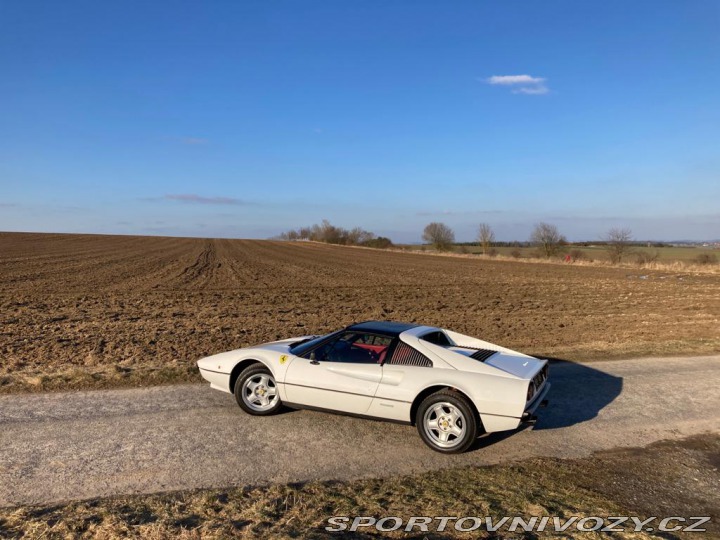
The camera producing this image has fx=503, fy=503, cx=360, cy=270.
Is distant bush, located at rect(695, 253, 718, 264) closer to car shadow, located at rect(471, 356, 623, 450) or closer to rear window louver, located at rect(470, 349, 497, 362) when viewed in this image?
car shadow, located at rect(471, 356, 623, 450)

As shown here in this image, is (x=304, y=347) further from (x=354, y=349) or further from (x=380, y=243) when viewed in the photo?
(x=380, y=243)

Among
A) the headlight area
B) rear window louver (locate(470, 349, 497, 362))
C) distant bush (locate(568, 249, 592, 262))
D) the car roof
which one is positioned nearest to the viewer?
the headlight area

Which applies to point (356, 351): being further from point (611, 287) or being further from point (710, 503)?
point (611, 287)

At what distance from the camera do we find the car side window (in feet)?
18.6

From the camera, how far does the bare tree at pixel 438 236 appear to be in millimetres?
87688

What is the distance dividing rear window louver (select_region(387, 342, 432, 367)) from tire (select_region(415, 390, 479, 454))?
0.36m

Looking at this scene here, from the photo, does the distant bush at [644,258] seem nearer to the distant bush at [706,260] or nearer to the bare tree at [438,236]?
the distant bush at [706,260]

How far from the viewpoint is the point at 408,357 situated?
5.43 meters

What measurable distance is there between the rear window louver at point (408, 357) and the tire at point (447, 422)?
0.36 metres

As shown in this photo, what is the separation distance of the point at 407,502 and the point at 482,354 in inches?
89.2

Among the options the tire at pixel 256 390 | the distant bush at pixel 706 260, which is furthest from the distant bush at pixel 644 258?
the tire at pixel 256 390

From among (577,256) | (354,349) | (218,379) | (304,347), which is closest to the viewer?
(354,349)

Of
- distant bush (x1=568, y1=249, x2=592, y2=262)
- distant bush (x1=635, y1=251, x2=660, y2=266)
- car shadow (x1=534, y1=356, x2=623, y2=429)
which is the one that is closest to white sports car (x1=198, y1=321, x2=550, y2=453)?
car shadow (x1=534, y1=356, x2=623, y2=429)

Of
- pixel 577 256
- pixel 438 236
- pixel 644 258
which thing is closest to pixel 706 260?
pixel 644 258
